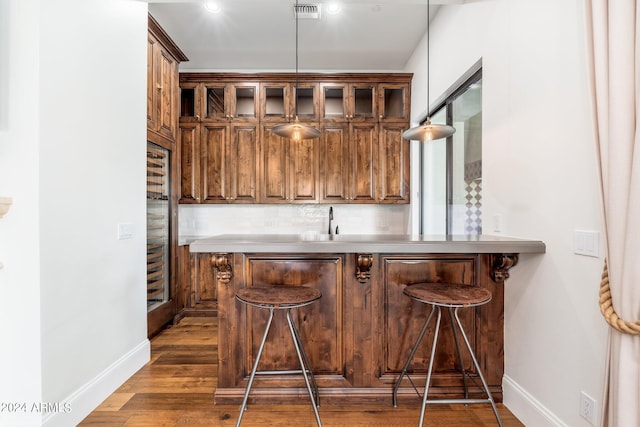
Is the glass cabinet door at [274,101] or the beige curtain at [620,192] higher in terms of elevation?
the glass cabinet door at [274,101]

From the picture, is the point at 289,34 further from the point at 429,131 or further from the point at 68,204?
the point at 68,204

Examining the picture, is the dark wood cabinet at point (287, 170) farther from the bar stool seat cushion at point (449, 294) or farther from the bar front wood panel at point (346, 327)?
the bar stool seat cushion at point (449, 294)

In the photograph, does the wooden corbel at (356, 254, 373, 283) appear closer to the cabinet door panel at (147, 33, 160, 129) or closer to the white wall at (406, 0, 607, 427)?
the white wall at (406, 0, 607, 427)

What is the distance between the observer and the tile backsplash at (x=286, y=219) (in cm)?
415

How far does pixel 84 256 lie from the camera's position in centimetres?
189

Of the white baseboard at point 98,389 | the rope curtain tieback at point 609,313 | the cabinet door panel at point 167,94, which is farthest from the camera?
the cabinet door panel at point 167,94

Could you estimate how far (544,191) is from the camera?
1667 mm

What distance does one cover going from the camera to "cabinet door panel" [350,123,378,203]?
12.6ft

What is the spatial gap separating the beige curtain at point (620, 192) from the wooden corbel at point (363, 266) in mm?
1042

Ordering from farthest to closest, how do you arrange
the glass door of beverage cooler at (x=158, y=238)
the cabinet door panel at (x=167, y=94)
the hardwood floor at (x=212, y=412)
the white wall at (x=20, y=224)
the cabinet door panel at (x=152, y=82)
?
1. the cabinet door panel at (x=167, y=94)
2. the glass door of beverage cooler at (x=158, y=238)
3. the cabinet door panel at (x=152, y=82)
4. the hardwood floor at (x=212, y=412)
5. the white wall at (x=20, y=224)

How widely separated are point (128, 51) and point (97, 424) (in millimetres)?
2527

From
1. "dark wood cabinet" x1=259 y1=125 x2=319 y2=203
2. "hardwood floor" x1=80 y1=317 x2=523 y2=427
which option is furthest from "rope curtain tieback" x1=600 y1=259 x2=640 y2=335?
"dark wood cabinet" x1=259 y1=125 x2=319 y2=203

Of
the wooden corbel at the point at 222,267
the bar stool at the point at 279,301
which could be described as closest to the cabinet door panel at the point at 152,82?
the wooden corbel at the point at 222,267

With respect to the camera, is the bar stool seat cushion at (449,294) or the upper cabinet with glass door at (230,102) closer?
the bar stool seat cushion at (449,294)
